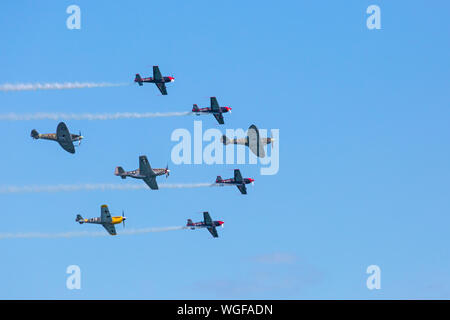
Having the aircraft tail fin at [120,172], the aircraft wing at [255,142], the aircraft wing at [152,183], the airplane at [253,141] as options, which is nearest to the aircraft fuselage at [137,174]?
the aircraft tail fin at [120,172]

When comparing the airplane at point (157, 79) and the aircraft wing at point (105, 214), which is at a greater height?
the airplane at point (157, 79)

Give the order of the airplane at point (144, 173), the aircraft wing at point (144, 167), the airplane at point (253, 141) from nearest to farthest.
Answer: the aircraft wing at point (144, 167)
the airplane at point (144, 173)
the airplane at point (253, 141)

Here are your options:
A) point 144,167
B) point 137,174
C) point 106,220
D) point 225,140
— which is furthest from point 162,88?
point 106,220

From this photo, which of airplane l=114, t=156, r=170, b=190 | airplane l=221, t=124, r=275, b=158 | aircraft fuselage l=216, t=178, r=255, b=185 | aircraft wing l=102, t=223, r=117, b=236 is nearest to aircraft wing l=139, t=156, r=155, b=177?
airplane l=114, t=156, r=170, b=190

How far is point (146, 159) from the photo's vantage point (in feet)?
410

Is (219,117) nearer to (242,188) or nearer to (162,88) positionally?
(162,88)

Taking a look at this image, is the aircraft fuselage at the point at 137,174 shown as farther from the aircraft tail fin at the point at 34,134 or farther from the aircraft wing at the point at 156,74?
the aircraft wing at the point at 156,74

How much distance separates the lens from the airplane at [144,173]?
125125 millimetres

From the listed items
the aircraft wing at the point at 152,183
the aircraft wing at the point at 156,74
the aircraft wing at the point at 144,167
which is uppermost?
the aircraft wing at the point at 156,74

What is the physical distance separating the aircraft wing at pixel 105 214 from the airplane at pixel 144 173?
5605mm
